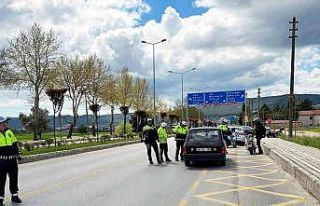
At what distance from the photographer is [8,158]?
10773 mm

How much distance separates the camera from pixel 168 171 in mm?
17281

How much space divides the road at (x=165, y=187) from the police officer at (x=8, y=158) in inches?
14.1

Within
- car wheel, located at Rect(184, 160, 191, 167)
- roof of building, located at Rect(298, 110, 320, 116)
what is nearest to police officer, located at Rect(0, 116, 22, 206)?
car wheel, located at Rect(184, 160, 191, 167)

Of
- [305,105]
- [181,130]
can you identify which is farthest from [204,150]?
[305,105]

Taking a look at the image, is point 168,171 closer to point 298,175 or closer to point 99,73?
point 298,175

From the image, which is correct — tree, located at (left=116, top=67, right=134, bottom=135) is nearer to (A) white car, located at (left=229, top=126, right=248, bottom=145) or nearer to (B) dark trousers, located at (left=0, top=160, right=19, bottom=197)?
(A) white car, located at (left=229, top=126, right=248, bottom=145)

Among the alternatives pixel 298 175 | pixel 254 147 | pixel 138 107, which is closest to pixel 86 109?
pixel 138 107

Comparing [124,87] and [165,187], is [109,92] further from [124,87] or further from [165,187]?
[165,187]

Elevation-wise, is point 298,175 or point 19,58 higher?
point 19,58

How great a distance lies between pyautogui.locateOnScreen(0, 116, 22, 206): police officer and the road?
14.1 inches

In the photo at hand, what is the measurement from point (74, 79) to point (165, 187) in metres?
49.7

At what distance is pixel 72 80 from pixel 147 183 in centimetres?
4882

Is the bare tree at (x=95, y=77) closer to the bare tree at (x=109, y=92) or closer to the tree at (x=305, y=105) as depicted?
the bare tree at (x=109, y=92)

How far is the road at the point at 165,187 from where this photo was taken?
424 inches
